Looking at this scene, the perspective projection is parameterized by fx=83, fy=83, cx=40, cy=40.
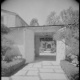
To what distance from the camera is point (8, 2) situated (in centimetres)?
409

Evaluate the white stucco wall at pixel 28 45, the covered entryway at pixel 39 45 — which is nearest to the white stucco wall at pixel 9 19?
the covered entryway at pixel 39 45

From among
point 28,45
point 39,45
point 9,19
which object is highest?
point 9,19

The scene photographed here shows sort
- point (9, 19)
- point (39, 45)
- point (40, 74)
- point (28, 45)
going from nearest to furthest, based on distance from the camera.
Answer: point (40, 74) < point (28, 45) < point (9, 19) < point (39, 45)

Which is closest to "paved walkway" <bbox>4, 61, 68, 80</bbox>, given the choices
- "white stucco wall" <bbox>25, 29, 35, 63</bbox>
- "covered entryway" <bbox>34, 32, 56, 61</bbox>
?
"white stucco wall" <bbox>25, 29, 35, 63</bbox>

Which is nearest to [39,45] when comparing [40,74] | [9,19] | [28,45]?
[28,45]

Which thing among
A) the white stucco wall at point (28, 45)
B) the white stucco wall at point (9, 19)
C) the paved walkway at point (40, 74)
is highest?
the white stucco wall at point (9, 19)

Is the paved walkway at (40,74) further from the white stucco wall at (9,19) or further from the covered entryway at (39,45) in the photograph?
the white stucco wall at (9,19)

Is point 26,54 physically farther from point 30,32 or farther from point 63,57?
point 63,57

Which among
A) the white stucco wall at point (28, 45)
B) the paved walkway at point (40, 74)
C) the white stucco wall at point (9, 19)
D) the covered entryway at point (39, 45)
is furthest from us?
the white stucco wall at point (9, 19)

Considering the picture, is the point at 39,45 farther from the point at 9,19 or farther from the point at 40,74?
the point at 40,74

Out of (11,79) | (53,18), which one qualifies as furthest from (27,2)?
(53,18)

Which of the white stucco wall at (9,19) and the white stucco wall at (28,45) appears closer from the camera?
the white stucco wall at (28,45)

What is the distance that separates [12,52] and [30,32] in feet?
10.5

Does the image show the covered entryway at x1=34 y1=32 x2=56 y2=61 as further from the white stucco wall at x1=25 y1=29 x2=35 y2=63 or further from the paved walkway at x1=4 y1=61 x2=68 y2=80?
the paved walkway at x1=4 y1=61 x2=68 y2=80
